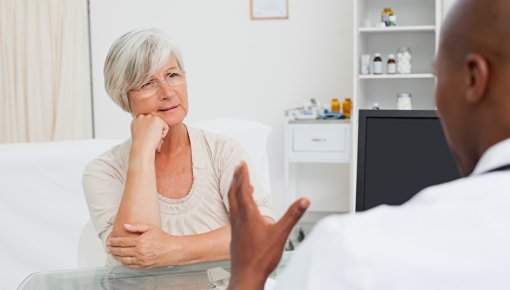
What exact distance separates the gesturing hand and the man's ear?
0.20 m

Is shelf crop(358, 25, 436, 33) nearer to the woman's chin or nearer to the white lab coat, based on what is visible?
the woman's chin

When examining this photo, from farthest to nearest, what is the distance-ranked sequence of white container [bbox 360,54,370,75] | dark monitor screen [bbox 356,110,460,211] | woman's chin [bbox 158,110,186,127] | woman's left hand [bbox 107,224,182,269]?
white container [bbox 360,54,370,75] → woman's chin [bbox 158,110,186,127] → woman's left hand [bbox 107,224,182,269] → dark monitor screen [bbox 356,110,460,211]

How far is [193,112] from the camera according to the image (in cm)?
530

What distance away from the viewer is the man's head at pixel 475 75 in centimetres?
60

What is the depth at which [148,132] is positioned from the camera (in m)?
1.88

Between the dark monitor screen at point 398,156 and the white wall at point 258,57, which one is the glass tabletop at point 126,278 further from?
the white wall at point 258,57

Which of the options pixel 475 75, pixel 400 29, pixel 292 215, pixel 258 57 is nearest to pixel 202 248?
pixel 292 215

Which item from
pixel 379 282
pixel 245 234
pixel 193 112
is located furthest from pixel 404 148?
pixel 193 112

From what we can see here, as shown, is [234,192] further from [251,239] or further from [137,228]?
[137,228]

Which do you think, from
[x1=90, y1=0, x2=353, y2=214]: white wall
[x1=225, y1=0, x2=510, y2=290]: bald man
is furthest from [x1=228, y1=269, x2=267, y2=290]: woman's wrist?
[x1=90, y1=0, x2=353, y2=214]: white wall

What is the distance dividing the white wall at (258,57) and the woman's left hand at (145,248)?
342 centimetres

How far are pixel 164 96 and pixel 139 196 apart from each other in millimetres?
322

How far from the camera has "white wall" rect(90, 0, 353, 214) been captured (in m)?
4.97

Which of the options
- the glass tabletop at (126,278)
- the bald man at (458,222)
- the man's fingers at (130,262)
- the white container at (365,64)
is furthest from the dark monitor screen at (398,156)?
the white container at (365,64)
